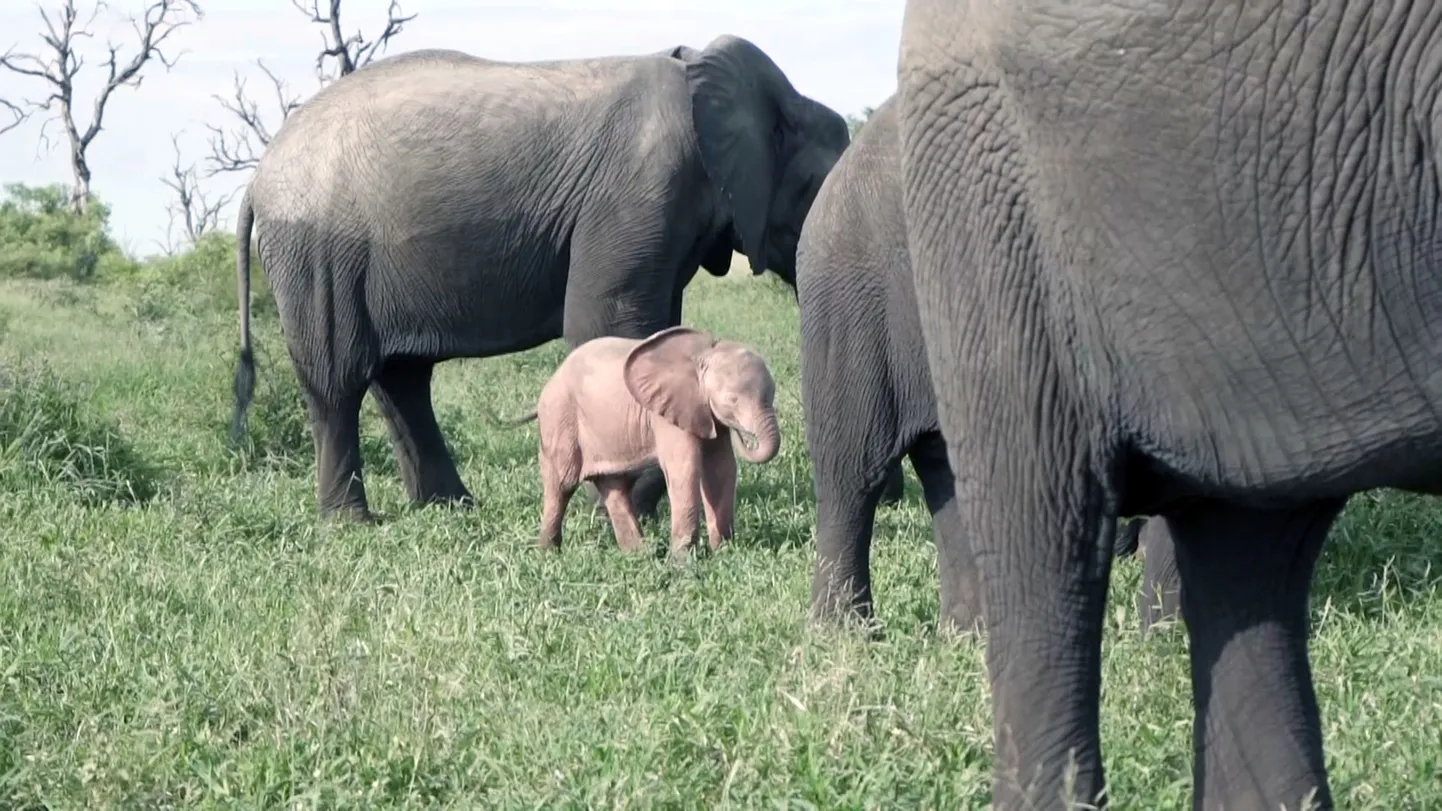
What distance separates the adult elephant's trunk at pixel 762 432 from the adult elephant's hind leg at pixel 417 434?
7.02ft

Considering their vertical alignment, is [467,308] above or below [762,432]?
above

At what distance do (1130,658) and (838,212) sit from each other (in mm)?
1556

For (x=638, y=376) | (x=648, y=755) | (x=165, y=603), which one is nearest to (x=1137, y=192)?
(x=648, y=755)

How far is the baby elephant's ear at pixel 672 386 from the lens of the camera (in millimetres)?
6719

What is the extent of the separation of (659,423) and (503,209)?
1.97m

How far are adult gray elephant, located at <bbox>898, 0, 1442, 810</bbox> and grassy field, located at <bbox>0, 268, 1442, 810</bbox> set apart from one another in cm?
49

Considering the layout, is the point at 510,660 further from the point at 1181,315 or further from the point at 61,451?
the point at 61,451

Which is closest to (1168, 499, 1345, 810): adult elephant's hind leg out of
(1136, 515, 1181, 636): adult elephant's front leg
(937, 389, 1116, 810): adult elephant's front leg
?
(937, 389, 1116, 810): adult elephant's front leg

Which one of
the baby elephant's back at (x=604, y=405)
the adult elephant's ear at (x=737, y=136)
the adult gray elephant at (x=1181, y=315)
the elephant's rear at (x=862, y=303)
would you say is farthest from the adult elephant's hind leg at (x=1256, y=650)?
the adult elephant's ear at (x=737, y=136)

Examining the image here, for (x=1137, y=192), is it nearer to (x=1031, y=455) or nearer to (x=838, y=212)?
(x=1031, y=455)

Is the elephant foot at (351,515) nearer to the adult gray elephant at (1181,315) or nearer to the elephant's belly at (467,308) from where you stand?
the elephant's belly at (467,308)

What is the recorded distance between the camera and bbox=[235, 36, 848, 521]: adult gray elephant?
27.0 feet

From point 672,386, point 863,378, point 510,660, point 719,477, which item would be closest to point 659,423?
point 672,386

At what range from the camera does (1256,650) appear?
2.81 m
